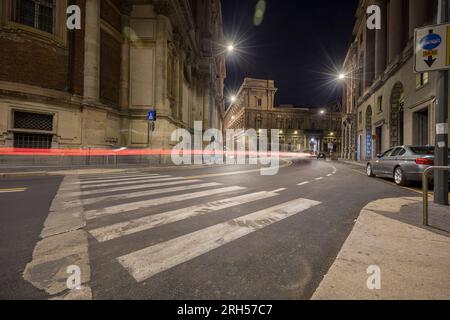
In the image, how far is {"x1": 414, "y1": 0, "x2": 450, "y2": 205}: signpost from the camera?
4473 millimetres

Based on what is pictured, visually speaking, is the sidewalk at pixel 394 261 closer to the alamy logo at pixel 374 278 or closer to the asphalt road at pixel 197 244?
the alamy logo at pixel 374 278

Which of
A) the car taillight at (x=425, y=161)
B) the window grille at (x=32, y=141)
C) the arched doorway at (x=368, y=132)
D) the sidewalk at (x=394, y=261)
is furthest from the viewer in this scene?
the arched doorway at (x=368, y=132)

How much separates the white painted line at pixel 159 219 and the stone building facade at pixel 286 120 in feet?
240

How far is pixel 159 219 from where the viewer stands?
381 cm

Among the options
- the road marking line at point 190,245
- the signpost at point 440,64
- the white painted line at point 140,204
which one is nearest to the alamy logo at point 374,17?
the signpost at point 440,64

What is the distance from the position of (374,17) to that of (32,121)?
121 feet

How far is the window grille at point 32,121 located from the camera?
13.6 meters

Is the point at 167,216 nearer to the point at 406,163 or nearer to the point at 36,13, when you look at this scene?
the point at 406,163

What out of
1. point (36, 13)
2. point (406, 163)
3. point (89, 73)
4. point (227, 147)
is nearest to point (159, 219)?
point (406, 163)

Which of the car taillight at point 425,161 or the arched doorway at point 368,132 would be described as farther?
the arched doorway at point 368,132

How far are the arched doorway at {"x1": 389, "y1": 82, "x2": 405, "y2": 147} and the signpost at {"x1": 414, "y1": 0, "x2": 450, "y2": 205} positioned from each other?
2029 cm

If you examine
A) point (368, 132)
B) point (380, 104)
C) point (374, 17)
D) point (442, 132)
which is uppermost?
point (374, 17)

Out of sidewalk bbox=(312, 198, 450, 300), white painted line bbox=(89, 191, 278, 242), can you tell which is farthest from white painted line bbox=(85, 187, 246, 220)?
sidewalk bbox=(312, 198, 450, 300)

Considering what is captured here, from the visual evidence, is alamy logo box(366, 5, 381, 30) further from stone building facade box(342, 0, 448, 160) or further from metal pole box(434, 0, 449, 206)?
metal pole box(434, 0, 449, 206)
